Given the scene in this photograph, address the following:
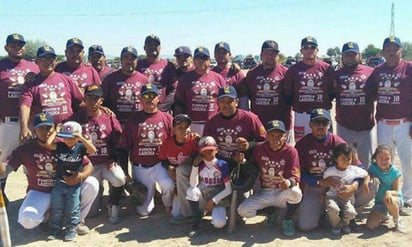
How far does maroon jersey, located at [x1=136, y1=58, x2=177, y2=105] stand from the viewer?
23.7 feet

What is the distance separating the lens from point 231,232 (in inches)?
219

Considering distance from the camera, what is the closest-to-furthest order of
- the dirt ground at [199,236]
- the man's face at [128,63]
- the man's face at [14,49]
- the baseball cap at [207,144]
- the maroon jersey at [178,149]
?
the dirt ground at [199,236] < the baseball cap at [207,144] < the maroon jersey at [178,149] < the man's face at [14,49] < the man's face at [128,63]

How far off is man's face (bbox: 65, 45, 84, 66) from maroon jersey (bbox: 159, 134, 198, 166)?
218 centimetres

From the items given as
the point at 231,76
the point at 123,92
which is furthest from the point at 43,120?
the point at 231,76

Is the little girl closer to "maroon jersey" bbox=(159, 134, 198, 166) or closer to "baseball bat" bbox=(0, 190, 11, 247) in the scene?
"maroon jersey" bbox=(159, 134, 198, 166)

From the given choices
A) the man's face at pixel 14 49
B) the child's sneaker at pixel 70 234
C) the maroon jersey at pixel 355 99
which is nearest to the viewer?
the child's sneaker at pixel 70 234

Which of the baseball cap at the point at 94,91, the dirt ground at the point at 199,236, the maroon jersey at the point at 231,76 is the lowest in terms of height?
the dirt ground at the point at 199,236

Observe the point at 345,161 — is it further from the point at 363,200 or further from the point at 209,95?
the point at 209,95

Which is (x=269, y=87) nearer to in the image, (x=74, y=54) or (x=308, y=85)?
(x=308, y=85)

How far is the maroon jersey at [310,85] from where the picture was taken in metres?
6.58

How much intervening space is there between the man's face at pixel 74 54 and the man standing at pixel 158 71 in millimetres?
976

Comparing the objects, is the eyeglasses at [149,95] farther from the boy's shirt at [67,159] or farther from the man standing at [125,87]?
the boy's shirt at [67,159]

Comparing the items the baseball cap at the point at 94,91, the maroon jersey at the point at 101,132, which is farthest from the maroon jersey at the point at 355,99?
the baseball cap at the point at 94,91

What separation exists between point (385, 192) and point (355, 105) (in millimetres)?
1458
